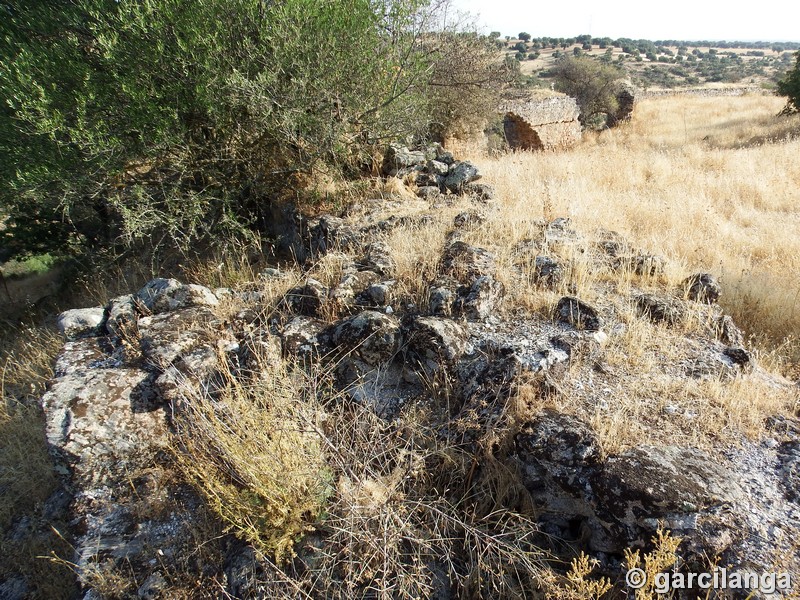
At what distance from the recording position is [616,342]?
148 inches

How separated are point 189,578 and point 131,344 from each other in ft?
6.48

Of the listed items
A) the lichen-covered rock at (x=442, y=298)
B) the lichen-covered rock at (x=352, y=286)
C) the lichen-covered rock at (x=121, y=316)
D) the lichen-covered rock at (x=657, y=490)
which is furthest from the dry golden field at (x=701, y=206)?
the lichen-covered rock at (x=121, y=316)

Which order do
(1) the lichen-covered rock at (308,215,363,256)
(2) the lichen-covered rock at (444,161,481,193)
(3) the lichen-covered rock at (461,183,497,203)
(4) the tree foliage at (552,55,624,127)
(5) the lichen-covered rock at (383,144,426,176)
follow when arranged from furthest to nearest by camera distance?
1. (4) the tree foliage at (552,55,624,127)
2. (5) the lichen-covered rock at (383,144,426,176)
3. (2) the lichen-covered rock at (444,161,481,193)
4. (3) the lichen-covered rock at (461,183,497,203)
5. (1) the lichen-covered rock at (308,215,363,256)

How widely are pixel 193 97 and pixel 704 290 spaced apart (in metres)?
6.08

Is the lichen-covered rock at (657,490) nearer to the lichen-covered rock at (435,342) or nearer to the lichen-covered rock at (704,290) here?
the lichen-covered rock at (435,342)

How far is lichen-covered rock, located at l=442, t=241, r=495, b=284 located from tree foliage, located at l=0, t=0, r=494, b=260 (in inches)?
111

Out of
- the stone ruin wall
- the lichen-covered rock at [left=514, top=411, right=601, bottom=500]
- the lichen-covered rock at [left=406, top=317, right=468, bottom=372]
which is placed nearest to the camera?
the lichen-covered rock at [left=514, top=411, right=601, bottom=500]

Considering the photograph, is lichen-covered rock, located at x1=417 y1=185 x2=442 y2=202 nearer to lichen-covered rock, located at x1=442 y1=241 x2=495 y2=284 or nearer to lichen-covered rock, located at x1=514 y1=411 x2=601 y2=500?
lichen-covered rock, located at x1=442 y1=241 x2=495 y2=284

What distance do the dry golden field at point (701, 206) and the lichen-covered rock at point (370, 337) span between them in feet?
7.27

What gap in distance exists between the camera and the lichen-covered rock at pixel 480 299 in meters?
4.00

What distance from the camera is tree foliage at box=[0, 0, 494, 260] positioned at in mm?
5320

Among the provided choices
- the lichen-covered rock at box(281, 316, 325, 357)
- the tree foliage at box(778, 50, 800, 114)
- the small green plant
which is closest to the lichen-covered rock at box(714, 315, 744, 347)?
the small green plant

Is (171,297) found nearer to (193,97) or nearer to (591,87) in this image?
(193,97)

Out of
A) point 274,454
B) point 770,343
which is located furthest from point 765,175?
point 274,454
